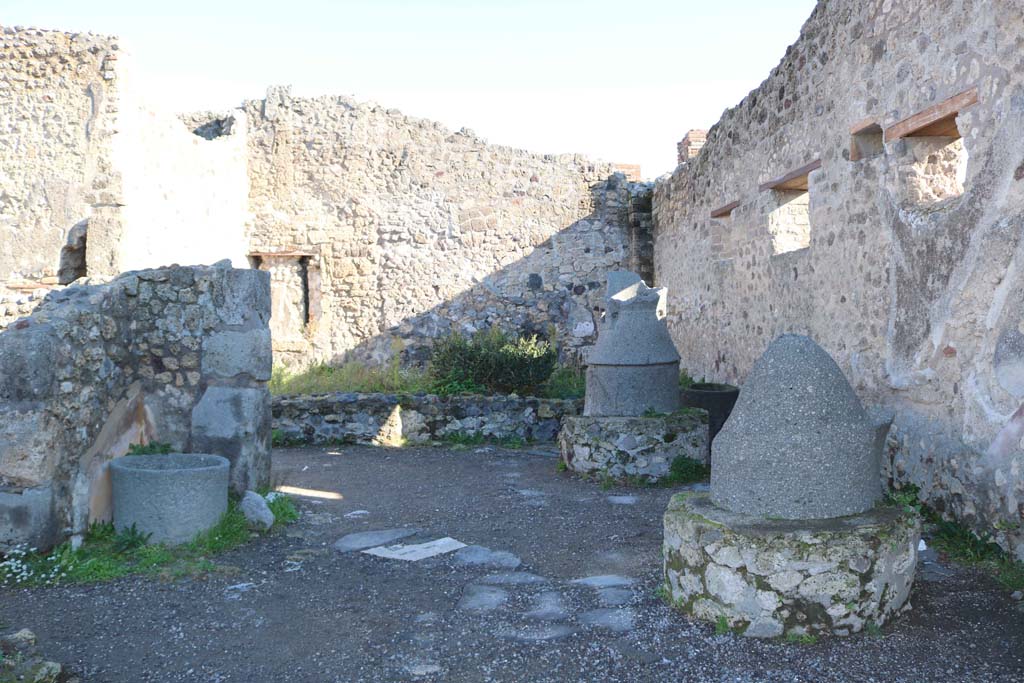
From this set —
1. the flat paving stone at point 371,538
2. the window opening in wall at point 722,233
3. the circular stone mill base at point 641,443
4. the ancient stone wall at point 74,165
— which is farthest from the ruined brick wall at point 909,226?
the ancient stone wall at point 74,165

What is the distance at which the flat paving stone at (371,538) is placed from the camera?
16.3ft

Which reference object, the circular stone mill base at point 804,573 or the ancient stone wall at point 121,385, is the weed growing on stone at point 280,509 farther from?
the circular stone mill base at point 804,573

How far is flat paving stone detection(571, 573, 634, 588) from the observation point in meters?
4.11

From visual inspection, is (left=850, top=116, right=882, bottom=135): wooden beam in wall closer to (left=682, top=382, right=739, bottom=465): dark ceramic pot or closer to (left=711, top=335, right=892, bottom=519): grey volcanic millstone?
(left=682, top=382, right=739, bottom=465): dark ceramic pot

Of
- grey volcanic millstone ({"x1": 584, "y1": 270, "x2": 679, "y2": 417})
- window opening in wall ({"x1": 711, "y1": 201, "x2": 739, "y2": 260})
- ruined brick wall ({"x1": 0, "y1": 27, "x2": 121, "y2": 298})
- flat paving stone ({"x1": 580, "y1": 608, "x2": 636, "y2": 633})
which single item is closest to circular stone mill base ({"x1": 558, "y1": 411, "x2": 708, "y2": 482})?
grey volcanic millstone ({"x1": 584, "y1": 270, "x2": 679, "y2": 417})

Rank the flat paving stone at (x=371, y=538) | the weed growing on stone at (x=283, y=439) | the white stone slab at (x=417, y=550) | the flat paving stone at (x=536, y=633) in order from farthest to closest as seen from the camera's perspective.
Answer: the weed growing on stone at (x=283, y=439), the flat paving stone at (x=371, y=538), the white stone slab at (x=417, y=550), the flat paving stone at (x=536, y=633)

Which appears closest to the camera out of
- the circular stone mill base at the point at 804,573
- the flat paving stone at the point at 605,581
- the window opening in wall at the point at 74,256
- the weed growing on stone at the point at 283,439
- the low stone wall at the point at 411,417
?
the circular stone mill base at the point at 804,573

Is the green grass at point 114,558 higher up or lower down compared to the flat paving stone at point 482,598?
higher up

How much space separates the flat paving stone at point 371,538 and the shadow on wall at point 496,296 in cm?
645

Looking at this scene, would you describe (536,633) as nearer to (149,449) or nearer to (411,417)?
(149,449)

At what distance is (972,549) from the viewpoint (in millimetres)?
4395

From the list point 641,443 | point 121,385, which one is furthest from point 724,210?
point 121,385

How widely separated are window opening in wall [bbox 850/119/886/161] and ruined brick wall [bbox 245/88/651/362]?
6.35 meters

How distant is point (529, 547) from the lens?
193 inches
